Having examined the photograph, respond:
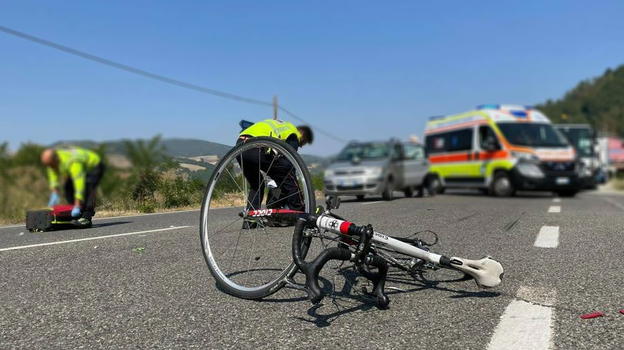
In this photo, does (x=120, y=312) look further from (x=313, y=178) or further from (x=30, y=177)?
(x=30, y=177)

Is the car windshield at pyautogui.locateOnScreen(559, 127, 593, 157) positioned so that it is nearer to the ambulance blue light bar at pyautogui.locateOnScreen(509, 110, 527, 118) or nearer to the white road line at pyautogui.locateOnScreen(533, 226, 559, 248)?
the ambulance blue light bar at pyautogui.locateOnScreen(509, 110, 527, 118)

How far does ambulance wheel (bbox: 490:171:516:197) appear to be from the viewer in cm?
1562

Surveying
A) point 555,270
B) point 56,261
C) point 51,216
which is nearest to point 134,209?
point 51,216

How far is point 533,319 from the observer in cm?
281

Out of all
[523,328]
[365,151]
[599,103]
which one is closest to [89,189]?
[523,328]

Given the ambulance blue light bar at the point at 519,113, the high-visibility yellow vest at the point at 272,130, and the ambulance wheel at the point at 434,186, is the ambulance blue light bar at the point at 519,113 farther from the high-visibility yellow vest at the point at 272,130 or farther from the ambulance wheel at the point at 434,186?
the high-visibility yellow vest at the point at 272,130

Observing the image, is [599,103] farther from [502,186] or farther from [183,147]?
[183,147]

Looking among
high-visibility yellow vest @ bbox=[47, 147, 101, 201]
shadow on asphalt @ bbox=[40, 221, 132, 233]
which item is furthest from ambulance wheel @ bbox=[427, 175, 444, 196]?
high-visibility yellow vest @ bbox=[47, 147, 101, 201]

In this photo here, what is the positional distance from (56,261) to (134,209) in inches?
81.9

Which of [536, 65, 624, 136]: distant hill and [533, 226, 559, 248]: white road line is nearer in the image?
[533, 226, 559, 248]: white road line

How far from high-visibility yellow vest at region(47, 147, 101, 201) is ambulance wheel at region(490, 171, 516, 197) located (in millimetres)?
12895

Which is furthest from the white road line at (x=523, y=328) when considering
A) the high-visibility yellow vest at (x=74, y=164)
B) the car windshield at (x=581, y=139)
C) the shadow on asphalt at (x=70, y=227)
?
the car windshield at (x=581, y=139)

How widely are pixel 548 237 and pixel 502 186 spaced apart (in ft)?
34.3

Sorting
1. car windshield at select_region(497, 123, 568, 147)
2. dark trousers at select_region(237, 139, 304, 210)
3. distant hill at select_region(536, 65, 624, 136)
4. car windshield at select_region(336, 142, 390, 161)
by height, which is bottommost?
dark trousers at select_region(237, 139, 304, 210)
